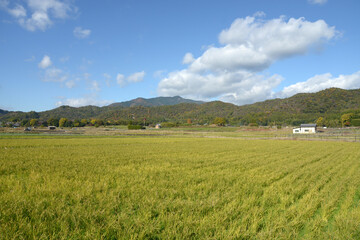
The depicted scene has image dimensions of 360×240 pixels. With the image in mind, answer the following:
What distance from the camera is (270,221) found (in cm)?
552

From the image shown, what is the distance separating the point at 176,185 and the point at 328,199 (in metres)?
5.73

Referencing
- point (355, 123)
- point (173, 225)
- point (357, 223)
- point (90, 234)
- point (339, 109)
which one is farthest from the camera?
point (339, 109)

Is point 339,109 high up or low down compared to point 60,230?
up

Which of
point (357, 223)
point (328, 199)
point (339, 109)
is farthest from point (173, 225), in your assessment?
point (339, 109)

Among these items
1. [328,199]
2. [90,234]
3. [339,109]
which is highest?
[339,109]

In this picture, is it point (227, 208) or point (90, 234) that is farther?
point (227, 208)

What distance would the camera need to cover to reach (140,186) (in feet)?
27.2

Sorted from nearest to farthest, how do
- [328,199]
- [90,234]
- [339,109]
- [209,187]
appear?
[90,234] < [328,199] < [209,187] < [339,109]

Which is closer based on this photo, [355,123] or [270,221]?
[270,221]

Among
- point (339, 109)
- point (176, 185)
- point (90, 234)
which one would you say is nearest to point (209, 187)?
point (176, 185)

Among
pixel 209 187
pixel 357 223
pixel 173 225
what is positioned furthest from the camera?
pixel 209 187

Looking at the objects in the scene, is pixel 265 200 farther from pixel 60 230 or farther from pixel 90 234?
pixel 60 230

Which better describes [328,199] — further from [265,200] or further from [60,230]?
[60,230]

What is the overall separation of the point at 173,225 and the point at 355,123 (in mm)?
139024
